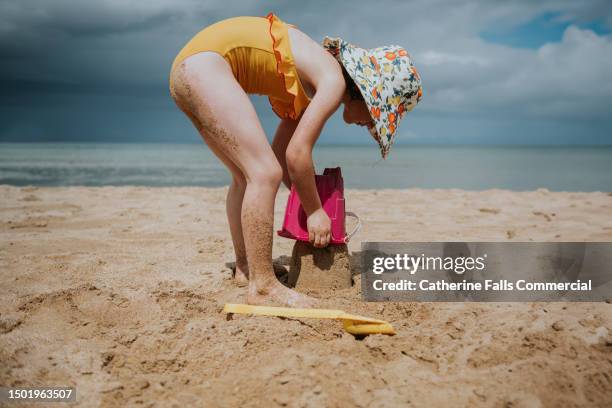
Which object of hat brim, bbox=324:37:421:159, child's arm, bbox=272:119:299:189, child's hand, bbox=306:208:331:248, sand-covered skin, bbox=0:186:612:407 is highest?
hat brim, bbox=324:37:421:159

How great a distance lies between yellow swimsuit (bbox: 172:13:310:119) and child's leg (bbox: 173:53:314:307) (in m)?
0.07

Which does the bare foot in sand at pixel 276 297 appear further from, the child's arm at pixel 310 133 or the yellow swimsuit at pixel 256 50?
the yellow swimsuit at pixel 256 50

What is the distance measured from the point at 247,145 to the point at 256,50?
40 cm

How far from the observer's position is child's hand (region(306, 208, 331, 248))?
1979mm

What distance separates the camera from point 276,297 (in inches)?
72.6

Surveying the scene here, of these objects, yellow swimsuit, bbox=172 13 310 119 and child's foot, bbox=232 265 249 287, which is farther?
child's foot, bbox=232 265 249 287

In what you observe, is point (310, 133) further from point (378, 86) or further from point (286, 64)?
point (378, 86)

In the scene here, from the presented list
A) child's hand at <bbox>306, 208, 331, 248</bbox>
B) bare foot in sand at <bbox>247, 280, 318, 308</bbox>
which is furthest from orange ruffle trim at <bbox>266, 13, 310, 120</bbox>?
bare foot in sand at <bbox>247, 280, 318, 308</bbox>

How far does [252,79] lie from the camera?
198 cm

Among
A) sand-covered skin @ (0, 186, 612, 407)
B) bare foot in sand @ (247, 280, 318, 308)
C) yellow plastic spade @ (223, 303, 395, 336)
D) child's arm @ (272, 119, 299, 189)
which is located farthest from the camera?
child's arm @ (272, 119, 299, 189)

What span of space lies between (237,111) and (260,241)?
0.54m

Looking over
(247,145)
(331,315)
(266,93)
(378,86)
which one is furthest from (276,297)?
(378,86)

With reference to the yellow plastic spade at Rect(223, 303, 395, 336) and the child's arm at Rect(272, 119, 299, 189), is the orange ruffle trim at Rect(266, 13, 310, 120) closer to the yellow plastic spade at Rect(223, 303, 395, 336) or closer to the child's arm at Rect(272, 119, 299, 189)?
the child's arm at Rect(272, 119, 299, 189)

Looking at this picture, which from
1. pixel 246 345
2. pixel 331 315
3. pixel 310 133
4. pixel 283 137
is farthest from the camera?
pixel 283 137
